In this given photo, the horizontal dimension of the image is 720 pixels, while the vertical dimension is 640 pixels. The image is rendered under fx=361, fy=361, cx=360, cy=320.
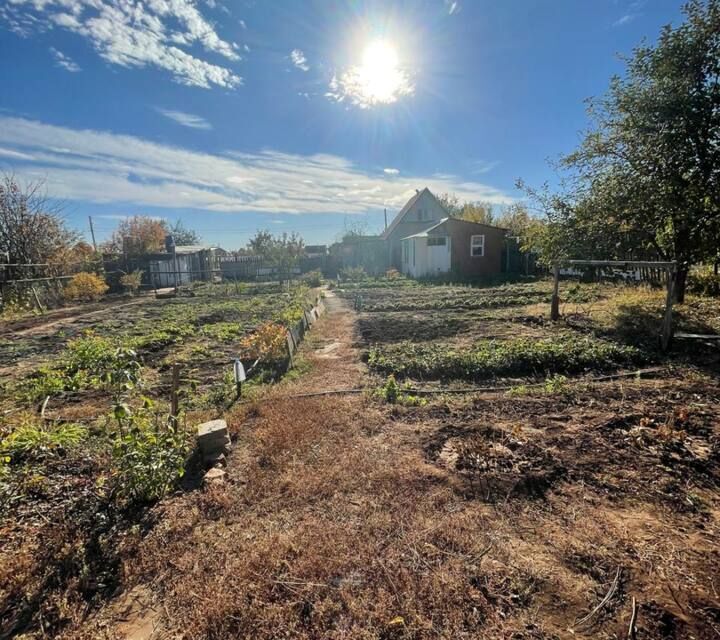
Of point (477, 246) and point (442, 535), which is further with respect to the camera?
point (477, 246)

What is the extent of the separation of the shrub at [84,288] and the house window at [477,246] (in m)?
21.0

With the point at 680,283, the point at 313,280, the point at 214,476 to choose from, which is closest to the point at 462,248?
the point at 313,280

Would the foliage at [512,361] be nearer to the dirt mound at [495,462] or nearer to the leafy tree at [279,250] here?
the dirt mound at [495,462]

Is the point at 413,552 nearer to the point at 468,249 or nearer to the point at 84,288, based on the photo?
the point at 84,288

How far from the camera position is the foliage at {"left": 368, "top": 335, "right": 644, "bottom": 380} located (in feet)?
19.2

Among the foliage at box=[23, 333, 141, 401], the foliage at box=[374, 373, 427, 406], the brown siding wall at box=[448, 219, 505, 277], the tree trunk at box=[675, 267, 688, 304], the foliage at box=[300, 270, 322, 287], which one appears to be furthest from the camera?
the foliage at box=[300, 270, 322, 287]

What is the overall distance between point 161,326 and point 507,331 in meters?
9.25

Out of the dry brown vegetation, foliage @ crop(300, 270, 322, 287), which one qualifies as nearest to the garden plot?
the dry brown vegetation

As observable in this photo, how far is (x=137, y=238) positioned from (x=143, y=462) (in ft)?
108

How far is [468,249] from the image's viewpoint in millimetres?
22906

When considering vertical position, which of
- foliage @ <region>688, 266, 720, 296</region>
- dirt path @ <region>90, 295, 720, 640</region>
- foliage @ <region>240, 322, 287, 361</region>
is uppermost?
foliage @ <region>688, 266, 720, 296</region>

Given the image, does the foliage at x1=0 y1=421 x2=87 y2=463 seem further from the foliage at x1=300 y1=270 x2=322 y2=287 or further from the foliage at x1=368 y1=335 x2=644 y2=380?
the foliage at x1=300 y1=270 x2=322 y2=287

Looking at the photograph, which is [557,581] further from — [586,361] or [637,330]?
[637,330]

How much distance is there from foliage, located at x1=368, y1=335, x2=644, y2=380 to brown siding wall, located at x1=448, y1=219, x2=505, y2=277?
1685 cm
